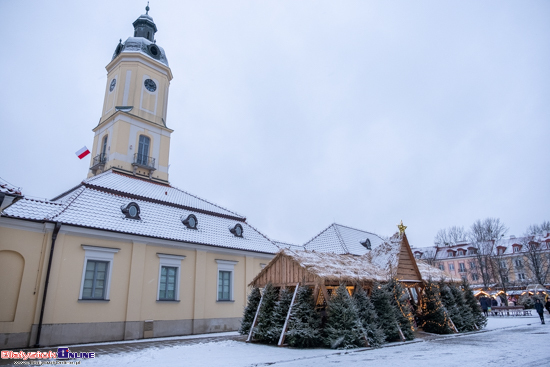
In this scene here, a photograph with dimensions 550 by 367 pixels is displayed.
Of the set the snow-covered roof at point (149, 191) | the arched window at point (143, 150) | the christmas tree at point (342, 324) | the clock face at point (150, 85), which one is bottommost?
the christmas tree at point (342, 324)

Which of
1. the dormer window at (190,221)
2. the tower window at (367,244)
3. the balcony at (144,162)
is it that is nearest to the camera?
the dormer window at (190,221)

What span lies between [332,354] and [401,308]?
17.9ft

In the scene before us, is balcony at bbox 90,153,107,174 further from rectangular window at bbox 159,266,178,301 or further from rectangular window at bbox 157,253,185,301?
rectangular window at bbox 159,266,178,301

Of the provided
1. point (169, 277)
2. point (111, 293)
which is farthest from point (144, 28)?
point (111, 293)

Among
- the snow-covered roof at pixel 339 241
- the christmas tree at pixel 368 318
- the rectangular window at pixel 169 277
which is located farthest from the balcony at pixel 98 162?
the christmas tree at pixel 368 318

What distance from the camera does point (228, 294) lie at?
21625mm

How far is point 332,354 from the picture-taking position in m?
11.6

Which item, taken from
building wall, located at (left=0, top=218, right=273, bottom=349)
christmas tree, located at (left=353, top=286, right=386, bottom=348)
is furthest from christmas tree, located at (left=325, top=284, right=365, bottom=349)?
building wall, located at (left=0, top=218, right=273, bottom=349)

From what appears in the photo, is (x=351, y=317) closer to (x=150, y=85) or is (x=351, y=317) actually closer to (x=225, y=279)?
(x=225, y=279)

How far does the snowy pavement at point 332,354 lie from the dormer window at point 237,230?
368 inches

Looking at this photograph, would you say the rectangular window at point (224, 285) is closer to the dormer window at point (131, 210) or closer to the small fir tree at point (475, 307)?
the dormer window at point (131, 210)

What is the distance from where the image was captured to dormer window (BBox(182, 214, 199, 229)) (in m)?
20.9

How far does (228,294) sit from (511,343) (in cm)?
1456

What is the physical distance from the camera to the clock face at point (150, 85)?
96.6ft
